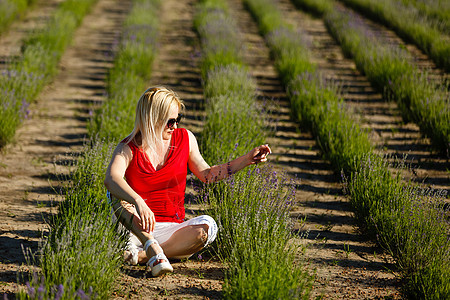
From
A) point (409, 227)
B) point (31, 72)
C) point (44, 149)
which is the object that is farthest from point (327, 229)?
point (31, 72)

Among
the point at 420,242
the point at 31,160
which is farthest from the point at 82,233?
the point at 31,160

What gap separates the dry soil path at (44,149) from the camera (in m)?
3.62

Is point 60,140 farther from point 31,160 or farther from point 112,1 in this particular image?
point 112,1

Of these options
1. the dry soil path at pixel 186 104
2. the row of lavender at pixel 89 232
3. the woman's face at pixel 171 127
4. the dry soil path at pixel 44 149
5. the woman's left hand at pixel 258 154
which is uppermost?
the woman's face at pixel 171 127

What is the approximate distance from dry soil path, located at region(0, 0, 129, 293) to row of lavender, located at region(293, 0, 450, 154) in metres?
3.68

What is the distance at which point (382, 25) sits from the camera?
39.8ft

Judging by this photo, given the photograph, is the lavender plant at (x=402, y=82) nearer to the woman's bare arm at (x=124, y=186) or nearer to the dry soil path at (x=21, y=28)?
the woman's bare arm at (x=124, y=186)

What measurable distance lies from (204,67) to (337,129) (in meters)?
3.16

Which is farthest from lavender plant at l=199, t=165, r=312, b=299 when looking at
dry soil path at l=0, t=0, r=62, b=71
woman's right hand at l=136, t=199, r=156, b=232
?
dry soil path at l=0, t=0, r=62, b=71

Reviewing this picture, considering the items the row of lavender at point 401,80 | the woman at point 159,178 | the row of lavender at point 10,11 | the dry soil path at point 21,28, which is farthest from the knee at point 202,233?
the row of lavender at point 10,11

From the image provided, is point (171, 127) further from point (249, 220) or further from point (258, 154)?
point (249, 220)

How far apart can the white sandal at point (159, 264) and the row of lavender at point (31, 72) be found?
3.00m

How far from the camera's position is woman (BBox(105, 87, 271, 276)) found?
3029mm

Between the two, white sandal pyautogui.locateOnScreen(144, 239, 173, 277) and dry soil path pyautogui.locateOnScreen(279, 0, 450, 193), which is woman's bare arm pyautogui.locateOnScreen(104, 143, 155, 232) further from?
dry soil path pyautogui.locateOnScreen(279, 0, 450, 193)
